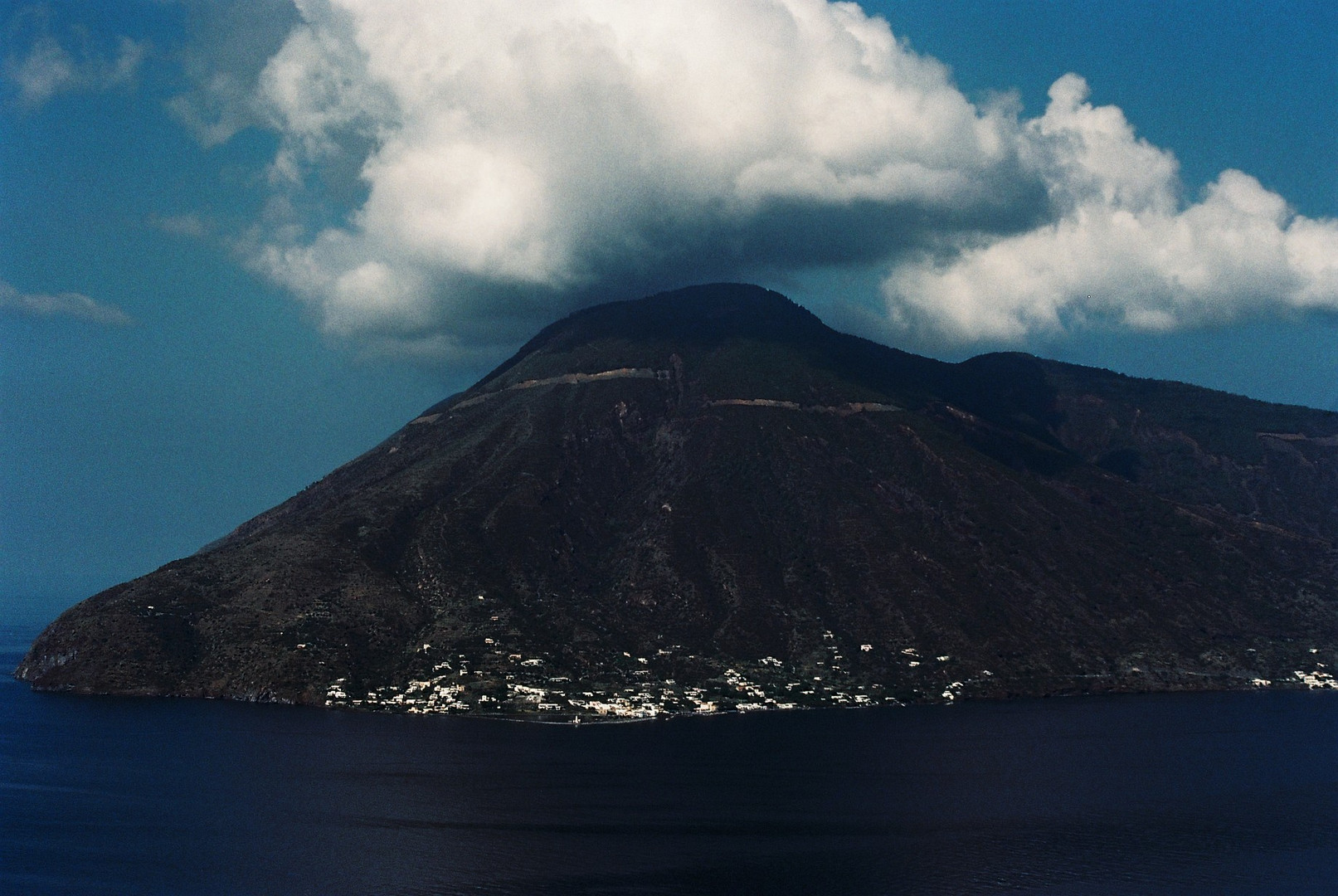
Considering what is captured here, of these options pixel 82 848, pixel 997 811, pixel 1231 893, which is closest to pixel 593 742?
pixel 997 811

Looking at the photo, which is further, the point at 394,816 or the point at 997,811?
the point at 997,811

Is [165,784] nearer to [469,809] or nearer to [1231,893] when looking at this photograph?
[469,809]

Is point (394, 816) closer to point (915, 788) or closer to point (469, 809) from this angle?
point (469, 809)

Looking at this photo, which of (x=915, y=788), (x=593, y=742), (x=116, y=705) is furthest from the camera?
(x=116, y=705)

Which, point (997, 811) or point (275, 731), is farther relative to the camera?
point (275, 731)

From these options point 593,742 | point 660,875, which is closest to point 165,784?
A: point 593,742

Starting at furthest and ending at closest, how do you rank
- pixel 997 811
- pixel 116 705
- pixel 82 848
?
pixel 116 705 < pixel 997 811 < pixel 82 848
